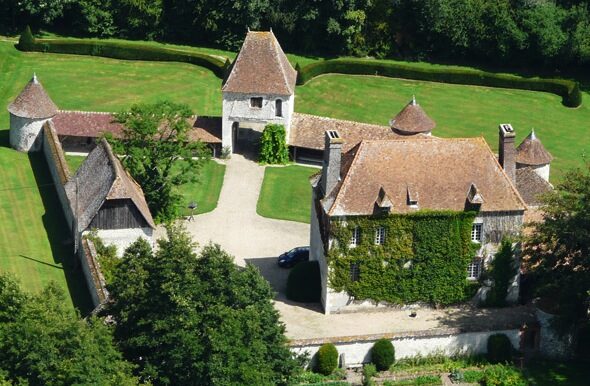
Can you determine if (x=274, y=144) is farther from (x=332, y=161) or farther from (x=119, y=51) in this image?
(x=119, y=51)

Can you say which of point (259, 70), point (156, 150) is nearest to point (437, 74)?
point (259, 70)

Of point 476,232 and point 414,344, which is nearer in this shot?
point 414,344

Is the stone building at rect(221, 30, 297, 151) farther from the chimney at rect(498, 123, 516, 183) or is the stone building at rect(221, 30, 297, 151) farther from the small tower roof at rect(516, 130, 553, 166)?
the chimney at rect(498, 123, 516, 183)

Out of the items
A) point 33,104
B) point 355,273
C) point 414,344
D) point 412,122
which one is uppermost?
point 412,122

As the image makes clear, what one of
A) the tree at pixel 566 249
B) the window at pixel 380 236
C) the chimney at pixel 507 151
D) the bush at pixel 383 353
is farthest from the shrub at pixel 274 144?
the bush at pixel 383 353

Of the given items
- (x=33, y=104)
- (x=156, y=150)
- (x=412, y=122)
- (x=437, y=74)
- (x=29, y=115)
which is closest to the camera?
(x=156, y=150)

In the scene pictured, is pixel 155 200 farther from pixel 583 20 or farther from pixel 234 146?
pixel 583 20
